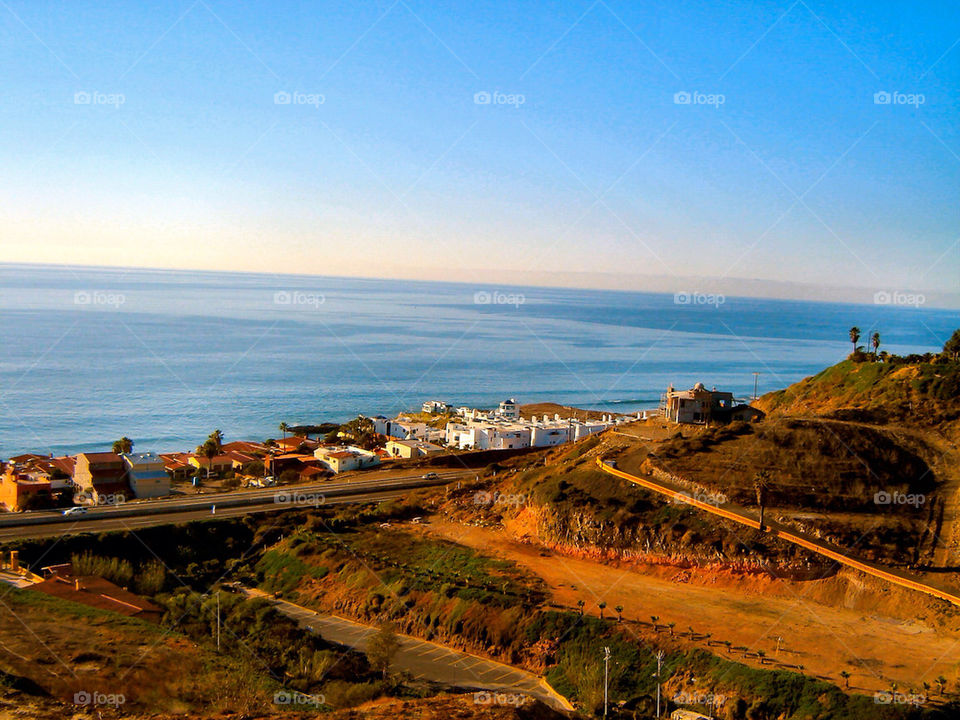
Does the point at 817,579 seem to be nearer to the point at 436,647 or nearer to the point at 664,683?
the point at 664,683

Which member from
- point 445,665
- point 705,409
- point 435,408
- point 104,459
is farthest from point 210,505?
point 435,408

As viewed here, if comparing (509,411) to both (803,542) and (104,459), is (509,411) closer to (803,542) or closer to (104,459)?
(104,459)

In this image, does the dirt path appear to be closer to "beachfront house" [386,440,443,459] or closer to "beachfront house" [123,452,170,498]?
"beachfront house" [123,452,170,498]

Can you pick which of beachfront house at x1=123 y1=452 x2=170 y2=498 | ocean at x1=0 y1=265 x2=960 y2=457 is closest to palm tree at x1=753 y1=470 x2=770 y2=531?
ocean at x1=0 y1=265 x2=960 y2=457

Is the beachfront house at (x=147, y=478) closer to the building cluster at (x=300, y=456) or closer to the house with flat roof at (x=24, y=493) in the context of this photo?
the building cluster at (x=300, y=456)

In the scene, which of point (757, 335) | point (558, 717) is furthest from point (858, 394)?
point (757, 335)

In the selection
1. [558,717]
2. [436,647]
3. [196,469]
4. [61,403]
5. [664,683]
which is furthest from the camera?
[61,403]
